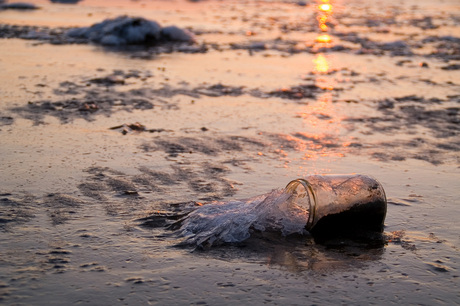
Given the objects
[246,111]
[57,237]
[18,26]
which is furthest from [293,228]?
[18,26]

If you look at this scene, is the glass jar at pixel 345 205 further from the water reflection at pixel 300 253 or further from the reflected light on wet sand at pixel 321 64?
the reflected light on wet sand at pixel 321 64

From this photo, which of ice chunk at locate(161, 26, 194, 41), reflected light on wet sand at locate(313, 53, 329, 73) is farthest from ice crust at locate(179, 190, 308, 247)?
ice chunk at locate(161, 26, 194, 41)

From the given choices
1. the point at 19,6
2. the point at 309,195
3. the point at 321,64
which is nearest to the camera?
the point at 309,195

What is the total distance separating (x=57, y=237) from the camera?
3324 mm

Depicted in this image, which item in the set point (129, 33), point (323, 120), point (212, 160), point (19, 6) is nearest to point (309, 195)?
point (212, 160)

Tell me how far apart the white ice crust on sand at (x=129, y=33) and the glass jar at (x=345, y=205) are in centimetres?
842

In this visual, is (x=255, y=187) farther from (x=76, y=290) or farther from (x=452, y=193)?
(x=76, y=290)

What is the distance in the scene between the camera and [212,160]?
16.0 ft

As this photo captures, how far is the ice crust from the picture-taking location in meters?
3.43

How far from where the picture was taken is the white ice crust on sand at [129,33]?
11570 mm

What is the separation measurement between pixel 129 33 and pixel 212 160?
7.40 metres

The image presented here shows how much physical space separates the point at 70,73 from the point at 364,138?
4.39 meters

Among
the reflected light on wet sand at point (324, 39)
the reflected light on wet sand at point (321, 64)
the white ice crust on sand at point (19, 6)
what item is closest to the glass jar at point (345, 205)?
the reflected light on wet sand at point (321, 64)

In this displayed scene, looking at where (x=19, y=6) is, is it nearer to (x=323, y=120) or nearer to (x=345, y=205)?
(x=323, y=120)
